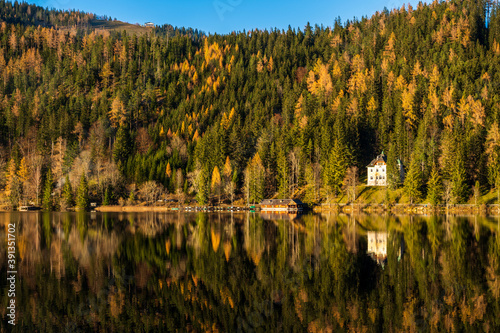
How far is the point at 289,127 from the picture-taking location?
148250mm

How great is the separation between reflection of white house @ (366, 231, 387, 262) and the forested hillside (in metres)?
52.7

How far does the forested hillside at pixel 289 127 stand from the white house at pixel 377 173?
15.5ft

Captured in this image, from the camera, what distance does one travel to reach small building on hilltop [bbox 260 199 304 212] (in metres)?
105

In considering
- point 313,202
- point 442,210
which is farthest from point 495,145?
point 313,202

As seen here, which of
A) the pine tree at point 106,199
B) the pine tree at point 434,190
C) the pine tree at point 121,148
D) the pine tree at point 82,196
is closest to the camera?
the pine tree at point 434,190

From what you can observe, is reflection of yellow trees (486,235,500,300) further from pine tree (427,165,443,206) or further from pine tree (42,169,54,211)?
pine tree (42,169,54,211)

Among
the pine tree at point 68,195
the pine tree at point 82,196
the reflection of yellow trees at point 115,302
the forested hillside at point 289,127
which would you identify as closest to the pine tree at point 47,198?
the forested hillside at point 289,127

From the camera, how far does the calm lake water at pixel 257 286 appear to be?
18312mm

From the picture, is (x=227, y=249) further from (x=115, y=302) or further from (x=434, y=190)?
(x=434, y=190)

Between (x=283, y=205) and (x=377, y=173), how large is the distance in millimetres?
29672

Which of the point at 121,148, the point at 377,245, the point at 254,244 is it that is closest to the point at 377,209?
the point at 377,245

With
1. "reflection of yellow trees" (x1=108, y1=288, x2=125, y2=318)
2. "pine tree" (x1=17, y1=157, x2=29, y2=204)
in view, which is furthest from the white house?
"pine tree" (x1=17, y1=157, x2=29, y2=204)

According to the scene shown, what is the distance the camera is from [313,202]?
11231cm

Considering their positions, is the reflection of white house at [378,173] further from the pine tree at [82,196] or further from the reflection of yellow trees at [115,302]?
the reflection of yellow trees at [115,302]
